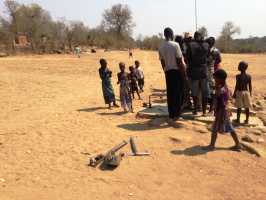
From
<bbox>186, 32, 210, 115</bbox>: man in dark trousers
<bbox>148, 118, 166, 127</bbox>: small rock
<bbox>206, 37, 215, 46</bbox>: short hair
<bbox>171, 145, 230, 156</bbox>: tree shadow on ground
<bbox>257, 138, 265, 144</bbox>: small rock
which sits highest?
<bbox>206, 37, 215, 46</bbox>: short hair

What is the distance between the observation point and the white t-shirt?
7.35 metres

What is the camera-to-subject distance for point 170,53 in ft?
24.2

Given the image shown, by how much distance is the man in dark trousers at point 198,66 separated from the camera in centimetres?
769

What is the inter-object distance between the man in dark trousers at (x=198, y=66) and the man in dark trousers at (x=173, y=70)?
0.39m

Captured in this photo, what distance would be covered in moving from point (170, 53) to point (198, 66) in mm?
672

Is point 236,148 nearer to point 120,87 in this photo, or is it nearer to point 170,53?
point 170,53

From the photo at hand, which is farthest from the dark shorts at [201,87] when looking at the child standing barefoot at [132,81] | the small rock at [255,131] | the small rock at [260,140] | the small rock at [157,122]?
the child standing barefoot at [132,81]

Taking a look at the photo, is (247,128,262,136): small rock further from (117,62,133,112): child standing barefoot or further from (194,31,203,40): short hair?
(117,62,133,112): child standing barefoot

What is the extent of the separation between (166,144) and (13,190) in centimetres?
255

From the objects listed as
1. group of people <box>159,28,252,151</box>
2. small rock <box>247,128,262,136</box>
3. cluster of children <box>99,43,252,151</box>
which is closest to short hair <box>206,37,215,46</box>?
group of people <box>159,28,252,151</box>

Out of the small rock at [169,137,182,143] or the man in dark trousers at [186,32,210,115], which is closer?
the small rock at [169,137,182,143]

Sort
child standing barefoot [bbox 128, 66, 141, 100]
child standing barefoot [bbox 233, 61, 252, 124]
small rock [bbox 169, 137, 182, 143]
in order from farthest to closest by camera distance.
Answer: child standing barefoot [bbox 128, 66, 141, 100], child standing barefoot [bbox 233, 61, 252, 124], small rock [bbox 169, 137, 182, 143]

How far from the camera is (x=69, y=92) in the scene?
13633 mm

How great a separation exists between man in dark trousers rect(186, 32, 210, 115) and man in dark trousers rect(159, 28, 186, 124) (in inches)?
15.3
